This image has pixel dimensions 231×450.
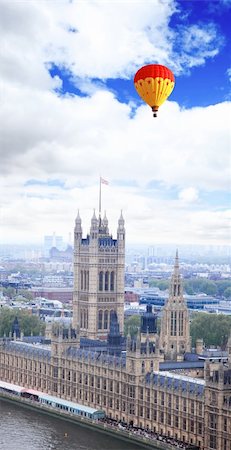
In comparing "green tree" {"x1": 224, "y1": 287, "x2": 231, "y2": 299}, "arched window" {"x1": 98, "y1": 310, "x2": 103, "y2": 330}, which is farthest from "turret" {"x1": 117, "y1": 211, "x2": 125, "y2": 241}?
"green tree" {"x1": 224, "y1": 287, "x2": 231, "y2": 299}

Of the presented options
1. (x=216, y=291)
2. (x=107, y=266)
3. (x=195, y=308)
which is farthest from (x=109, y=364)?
(x=216, y=291)

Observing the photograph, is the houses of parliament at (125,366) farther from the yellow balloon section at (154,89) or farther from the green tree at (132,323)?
the yellow balloon section at (154,89)

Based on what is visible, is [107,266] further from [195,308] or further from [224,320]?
[195,308]

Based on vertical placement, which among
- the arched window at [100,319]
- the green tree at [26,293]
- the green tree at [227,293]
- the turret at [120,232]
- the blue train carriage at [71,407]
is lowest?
the blue train carriage at [71,407]

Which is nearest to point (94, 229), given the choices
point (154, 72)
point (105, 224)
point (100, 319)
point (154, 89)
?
point (105, 224)

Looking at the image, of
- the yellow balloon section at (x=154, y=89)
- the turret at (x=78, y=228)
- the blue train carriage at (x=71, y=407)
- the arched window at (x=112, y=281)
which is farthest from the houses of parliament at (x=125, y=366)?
the yellow balloon section at (x=154, y=89)

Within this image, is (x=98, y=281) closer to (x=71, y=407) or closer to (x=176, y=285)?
(x=176, y=285)
